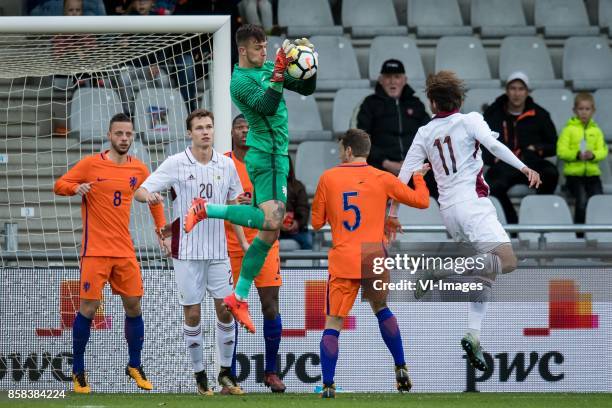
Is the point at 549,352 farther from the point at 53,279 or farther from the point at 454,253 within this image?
the point at 53,279

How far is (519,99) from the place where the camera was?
41.2ft

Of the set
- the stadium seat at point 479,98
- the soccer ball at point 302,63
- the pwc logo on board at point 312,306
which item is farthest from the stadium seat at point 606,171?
the soccer ball at point 302,63

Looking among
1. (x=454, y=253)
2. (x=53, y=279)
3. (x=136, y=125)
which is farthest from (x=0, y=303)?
(x=454, y=253)

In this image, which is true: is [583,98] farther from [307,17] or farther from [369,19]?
[307,17]

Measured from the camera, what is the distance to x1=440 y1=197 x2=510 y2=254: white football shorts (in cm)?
847

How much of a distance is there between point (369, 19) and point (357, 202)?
6153mm

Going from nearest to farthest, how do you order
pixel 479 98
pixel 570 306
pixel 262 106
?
pixel 262 106
pixel 570 306
pixel 479 98

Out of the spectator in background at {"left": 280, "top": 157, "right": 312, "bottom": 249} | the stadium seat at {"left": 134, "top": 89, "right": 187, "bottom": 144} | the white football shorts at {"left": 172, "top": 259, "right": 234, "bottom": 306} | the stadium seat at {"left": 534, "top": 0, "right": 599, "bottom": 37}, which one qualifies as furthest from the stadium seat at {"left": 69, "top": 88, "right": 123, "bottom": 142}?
the stadium seat at {"left": 534, "top": 0, "right": 599, "bottom": 37}

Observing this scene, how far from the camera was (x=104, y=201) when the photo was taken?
31.3 ft

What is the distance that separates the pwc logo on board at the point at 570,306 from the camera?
33.5 feet

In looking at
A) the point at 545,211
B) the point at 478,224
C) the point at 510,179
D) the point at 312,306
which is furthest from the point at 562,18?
the point at 478,224

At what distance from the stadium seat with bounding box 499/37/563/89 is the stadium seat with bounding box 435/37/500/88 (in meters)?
0.24

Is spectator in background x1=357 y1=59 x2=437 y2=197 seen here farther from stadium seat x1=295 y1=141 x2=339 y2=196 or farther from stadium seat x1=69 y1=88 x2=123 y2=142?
stadium seat x1=69 y1=88 x2=123 y2=142

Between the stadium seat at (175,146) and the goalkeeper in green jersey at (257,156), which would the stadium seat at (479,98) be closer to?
the stadium seat at (175,146)
